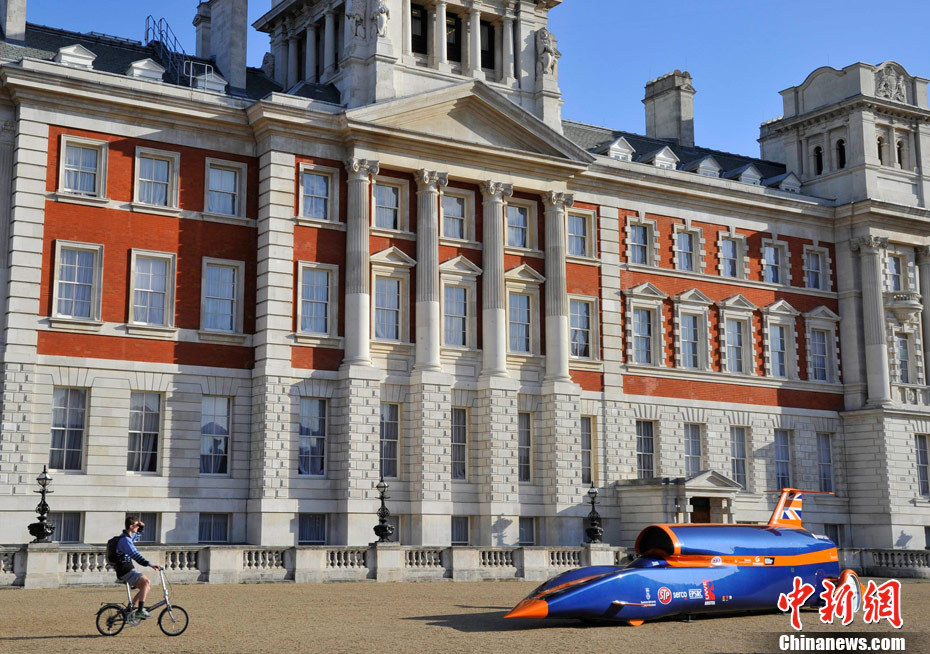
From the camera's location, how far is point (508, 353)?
45.4 meters

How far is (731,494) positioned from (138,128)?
86.1 ft

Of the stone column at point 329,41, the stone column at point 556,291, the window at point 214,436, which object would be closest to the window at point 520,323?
the stone column at point 556,291

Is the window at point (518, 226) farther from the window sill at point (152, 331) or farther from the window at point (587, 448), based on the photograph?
the window sill at point (152, 331)

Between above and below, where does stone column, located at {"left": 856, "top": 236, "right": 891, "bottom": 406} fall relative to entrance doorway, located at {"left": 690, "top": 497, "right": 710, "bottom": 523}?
above

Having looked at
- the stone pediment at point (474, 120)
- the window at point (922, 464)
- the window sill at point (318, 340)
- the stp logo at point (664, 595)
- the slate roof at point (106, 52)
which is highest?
the slate roof at point (106, 52)

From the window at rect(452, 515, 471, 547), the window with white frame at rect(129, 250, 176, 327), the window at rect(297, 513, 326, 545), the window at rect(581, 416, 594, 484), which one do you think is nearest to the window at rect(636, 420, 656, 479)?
the window at rect(581, 416, 594, 484)

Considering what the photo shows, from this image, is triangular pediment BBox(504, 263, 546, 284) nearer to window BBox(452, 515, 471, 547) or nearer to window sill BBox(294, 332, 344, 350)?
window sill BBox(294, 332, 344, 350)

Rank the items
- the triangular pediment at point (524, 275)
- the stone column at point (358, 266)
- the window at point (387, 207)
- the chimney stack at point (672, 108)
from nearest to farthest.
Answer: the stone column at point (358, 266), the window at point (387, 207), the triangular pediment at point (524, 275), the chimney stack at point (672, 108)

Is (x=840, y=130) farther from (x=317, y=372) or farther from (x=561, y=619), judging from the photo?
(x=561, y=619)

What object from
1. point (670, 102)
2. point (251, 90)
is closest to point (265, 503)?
point (251, 90)

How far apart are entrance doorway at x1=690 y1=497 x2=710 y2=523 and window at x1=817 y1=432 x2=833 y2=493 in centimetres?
903

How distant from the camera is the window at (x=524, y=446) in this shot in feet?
149

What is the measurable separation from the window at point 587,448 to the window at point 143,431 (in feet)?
54.8

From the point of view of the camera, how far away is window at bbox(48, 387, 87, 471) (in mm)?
38281
